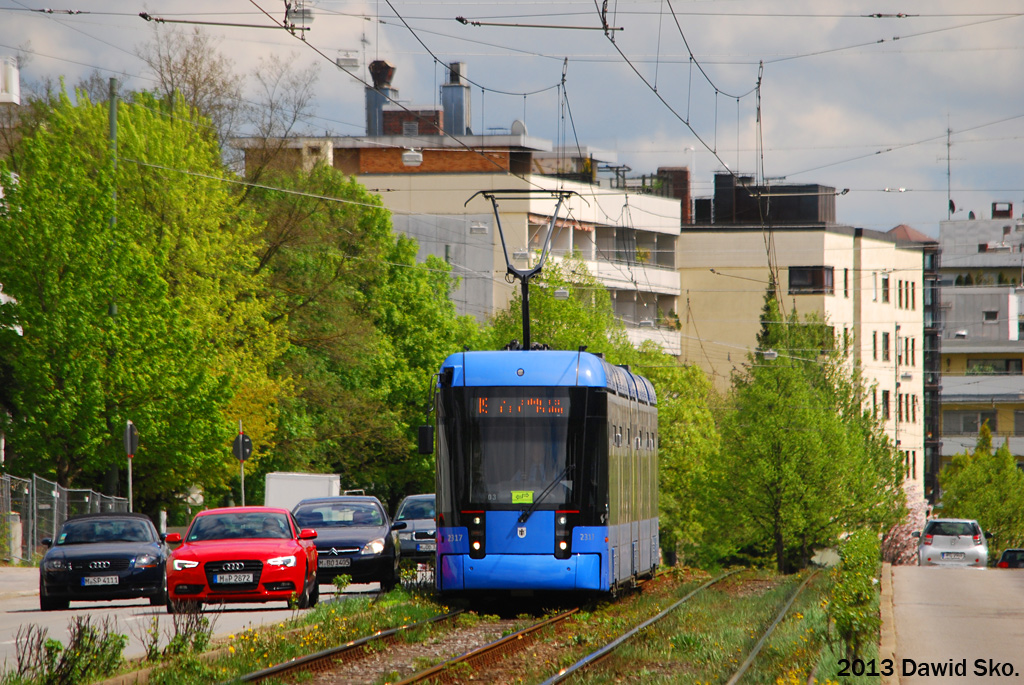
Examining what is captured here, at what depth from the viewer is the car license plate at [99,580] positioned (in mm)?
23172

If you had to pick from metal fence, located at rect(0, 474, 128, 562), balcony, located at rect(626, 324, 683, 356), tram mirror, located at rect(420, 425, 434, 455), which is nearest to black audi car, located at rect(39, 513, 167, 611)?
tram mirror, located at rect(420, 425, 434, 455)

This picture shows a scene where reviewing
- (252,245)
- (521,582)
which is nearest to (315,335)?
(252,245)

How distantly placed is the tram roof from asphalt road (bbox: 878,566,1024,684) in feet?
16.1

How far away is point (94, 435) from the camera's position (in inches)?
1473

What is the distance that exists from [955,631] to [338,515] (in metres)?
12.9

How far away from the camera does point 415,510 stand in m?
35.2

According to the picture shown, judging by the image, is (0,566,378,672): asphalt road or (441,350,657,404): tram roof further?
(441,350,657,404): tram roof

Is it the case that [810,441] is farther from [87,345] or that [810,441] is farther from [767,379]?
[87,345]

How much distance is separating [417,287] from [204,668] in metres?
50.0

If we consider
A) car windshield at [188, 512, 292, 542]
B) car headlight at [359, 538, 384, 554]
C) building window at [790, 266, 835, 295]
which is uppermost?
building window at [790, 266, 835, 295]

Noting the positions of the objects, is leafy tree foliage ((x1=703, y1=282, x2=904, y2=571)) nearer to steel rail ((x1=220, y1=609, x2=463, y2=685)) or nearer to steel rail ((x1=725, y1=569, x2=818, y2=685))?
steel rail ((x1=725, y1=569, x2=818, y2=685))

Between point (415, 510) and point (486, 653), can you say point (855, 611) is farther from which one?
point (415, 510)

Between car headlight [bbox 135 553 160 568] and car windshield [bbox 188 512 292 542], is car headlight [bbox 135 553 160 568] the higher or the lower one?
the lower one

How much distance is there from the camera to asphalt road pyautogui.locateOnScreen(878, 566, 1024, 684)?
13516 millimetres
